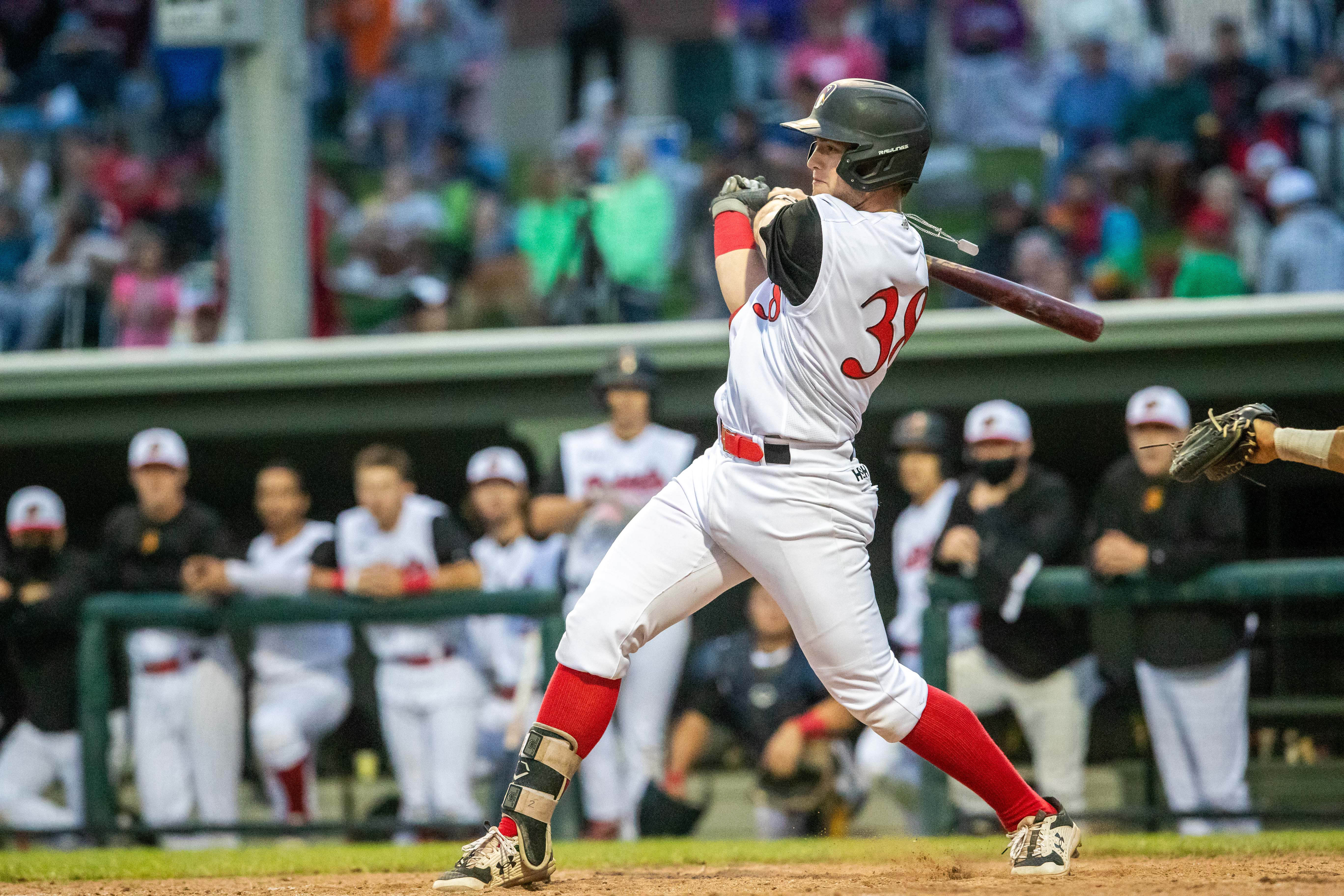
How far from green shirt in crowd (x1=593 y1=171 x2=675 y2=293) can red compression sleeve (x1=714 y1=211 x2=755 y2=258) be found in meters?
4.34

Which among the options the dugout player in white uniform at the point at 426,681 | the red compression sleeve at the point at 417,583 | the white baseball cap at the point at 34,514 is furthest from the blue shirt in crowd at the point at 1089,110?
the white baseball cap at the point at 34,514

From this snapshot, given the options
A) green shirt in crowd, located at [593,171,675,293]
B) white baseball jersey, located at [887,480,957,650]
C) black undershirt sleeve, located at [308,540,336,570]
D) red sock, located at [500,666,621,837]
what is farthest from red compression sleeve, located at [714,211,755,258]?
green shirt in crowd, located at [593,171,675,293]

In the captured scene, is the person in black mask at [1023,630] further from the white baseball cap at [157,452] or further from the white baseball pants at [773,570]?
the white baseball cap at [157,452]

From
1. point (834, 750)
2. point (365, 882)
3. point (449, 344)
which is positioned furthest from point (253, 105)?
point (365, 882)

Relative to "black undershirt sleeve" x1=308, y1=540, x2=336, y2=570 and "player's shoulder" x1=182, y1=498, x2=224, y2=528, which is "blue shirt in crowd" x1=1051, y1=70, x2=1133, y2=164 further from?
"player's shoulder" x1=182, y1=498, x2=224, y2=528

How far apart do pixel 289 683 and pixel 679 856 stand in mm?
2037

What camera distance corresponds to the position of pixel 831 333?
3.35 meters

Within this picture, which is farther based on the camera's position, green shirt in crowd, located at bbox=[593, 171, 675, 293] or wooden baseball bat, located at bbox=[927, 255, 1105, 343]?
green shirt in crowd, located at bbox=[593, 171, 675, 293]

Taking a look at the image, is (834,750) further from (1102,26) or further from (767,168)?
(1102,26)

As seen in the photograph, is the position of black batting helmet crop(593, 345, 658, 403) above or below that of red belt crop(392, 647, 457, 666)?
above

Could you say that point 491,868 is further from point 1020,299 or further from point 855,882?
point 1020,299

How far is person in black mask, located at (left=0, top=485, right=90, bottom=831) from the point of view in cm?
630

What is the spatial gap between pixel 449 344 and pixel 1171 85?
4.32m

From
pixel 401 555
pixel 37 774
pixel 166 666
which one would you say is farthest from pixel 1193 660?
pixel 37 774
